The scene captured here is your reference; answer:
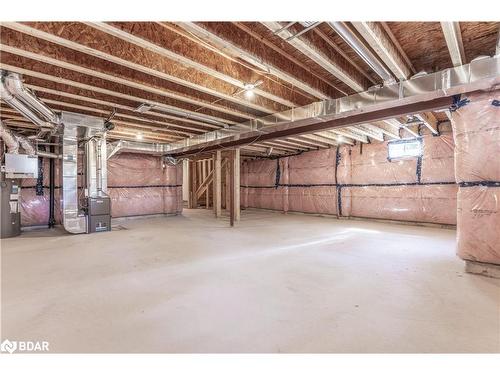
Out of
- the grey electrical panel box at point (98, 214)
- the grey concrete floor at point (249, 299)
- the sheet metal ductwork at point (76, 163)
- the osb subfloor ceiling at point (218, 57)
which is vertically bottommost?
the grey concrete floor at point (249, 299)

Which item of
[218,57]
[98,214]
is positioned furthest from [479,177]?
[98,214]

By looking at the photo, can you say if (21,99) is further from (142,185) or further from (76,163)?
(142,185)

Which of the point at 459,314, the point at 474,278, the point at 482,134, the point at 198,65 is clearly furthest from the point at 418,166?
the point at 198,65

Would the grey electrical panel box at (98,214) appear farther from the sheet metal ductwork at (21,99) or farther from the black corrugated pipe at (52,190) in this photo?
the black corrugated pipe at (52,190)

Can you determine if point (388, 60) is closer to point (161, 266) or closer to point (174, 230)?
point (161, 266)

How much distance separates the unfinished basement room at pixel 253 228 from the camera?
1.50m

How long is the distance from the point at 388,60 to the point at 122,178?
6718 mm

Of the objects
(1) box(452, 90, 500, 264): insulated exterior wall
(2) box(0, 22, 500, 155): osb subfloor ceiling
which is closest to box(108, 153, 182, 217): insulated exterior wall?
(2) box(0, 22, 500, 155): osb subfloor ceiling

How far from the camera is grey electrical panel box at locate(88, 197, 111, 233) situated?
4.62 m

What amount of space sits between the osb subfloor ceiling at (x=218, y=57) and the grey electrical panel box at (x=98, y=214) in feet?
5.64

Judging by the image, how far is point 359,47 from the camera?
6.68ft

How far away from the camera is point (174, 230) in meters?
5.00

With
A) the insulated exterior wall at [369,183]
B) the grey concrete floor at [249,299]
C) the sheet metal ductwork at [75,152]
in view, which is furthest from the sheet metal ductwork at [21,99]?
the insulated exterior wall at [369,183]

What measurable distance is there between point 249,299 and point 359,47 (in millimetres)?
2219
